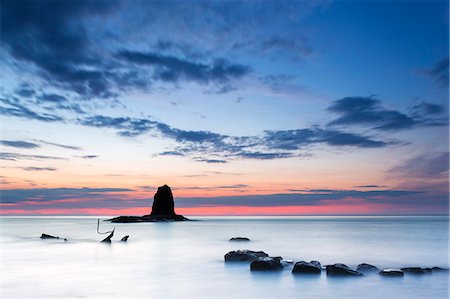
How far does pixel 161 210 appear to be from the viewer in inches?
6969

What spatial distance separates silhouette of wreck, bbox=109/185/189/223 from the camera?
171m

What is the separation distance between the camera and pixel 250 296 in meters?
22.5

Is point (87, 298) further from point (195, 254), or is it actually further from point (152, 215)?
point (152, 215)

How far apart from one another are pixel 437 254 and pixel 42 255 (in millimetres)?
43093

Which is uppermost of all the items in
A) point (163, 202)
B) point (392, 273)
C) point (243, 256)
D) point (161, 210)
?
point (163, 202)

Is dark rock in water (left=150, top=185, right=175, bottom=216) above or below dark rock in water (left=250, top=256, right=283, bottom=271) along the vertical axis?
above

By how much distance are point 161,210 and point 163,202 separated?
3529 millimetres

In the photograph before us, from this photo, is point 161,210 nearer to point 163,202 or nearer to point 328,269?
point 163,202

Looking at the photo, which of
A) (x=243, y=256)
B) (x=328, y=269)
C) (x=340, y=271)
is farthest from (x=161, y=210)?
(x=340, y=271)

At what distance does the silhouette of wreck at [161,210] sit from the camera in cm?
17088

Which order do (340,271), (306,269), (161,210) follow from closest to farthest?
(340,271), (306,269), (161,210)

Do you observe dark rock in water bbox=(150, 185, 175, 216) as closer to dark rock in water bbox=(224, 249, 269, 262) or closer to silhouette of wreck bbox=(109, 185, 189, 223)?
silhouette of wreck bbox=(109, 185, 189, 223)

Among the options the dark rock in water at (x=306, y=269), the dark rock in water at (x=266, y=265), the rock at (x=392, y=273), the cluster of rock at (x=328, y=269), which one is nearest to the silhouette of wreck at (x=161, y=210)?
the dark rock in water at (x=266, y=265)

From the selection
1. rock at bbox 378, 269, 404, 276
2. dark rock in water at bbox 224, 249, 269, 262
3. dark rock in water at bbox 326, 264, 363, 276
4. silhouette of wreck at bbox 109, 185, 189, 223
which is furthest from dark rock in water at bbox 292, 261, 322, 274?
silhouette of wreck at bbox 109, 185, 189, 223
